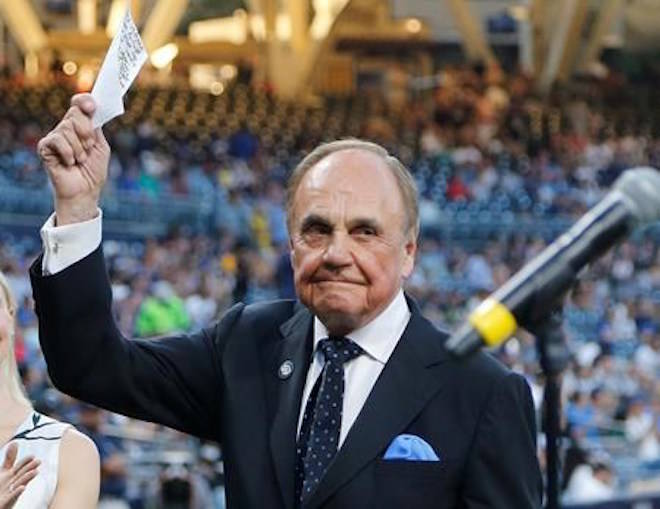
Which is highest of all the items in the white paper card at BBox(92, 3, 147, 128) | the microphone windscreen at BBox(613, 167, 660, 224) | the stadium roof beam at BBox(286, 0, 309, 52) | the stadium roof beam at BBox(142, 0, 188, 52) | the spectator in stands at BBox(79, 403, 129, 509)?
the white paper card at BBox(92, 3, 147, 128)

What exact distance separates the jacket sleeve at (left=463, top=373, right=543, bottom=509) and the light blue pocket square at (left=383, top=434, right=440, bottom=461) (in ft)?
0.22

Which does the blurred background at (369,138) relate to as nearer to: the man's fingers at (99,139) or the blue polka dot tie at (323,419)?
the blue polka dot tie at (323,419)

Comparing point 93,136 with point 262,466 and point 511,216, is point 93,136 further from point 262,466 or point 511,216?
point 511,216

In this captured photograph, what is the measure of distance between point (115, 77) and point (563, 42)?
32.6 m

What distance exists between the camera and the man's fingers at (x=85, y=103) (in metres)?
3.14

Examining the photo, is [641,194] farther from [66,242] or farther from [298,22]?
[298,22]

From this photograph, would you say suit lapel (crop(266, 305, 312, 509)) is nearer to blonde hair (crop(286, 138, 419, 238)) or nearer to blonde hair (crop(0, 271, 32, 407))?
blonde hair (crop(286, 138, 419, 238))

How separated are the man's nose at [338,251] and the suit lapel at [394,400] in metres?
0.22

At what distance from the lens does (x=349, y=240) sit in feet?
10.6

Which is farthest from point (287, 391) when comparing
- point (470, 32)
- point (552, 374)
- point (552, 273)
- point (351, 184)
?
point (470, 32)

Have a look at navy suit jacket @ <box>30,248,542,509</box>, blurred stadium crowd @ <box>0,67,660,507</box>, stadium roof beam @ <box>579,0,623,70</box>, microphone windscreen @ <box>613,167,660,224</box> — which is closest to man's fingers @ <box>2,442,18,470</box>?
navy suit jacket @ <box>30,248,542,509</box>

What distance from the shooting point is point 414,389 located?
10.8 feet

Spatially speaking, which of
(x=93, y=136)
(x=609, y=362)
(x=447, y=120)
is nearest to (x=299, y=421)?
(x=93, y=136)

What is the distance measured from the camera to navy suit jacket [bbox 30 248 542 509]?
10.5 ft
